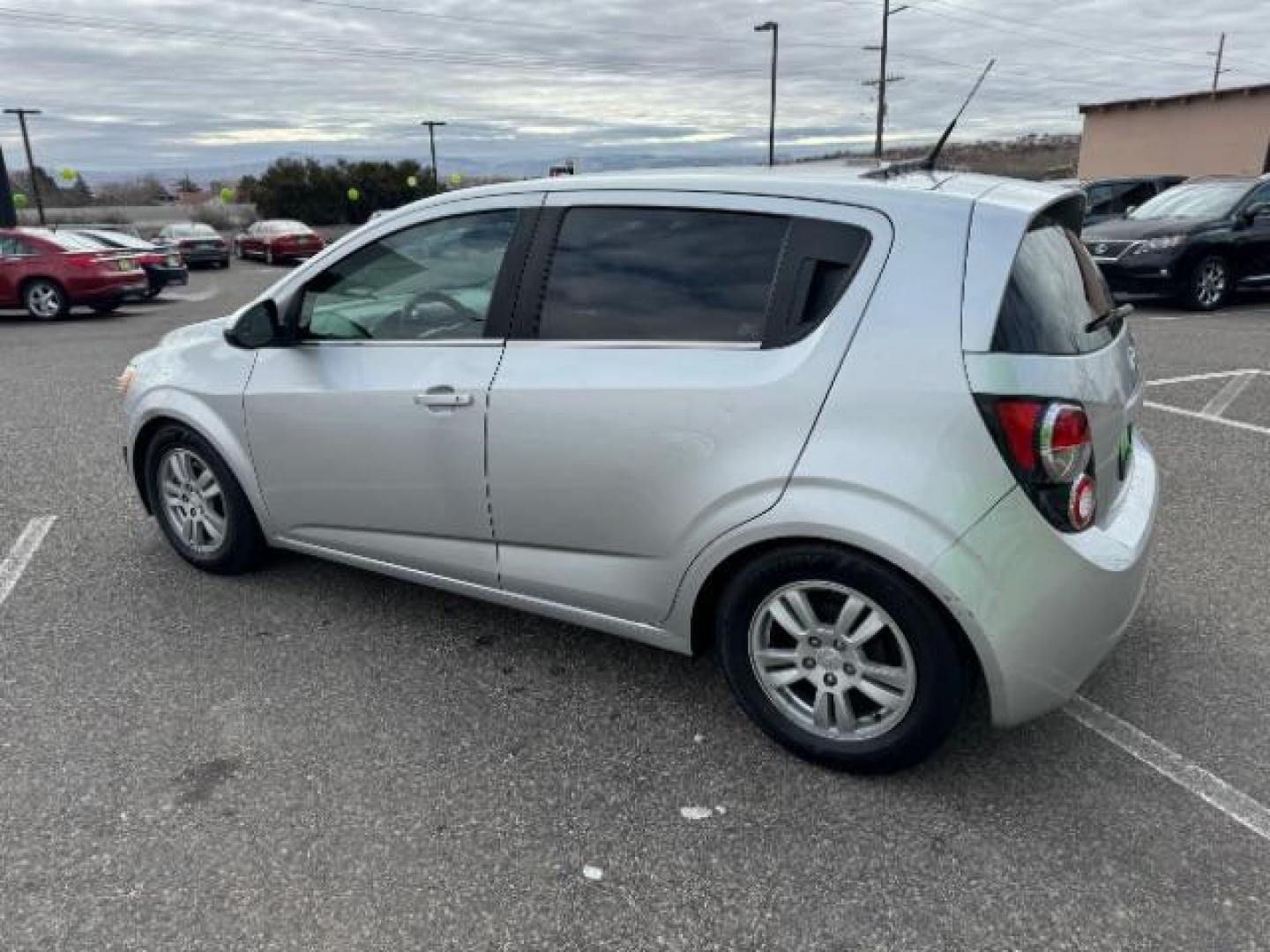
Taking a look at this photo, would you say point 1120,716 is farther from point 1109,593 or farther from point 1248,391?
point 1248,391

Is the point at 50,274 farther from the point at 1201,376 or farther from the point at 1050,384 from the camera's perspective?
the point at 1050,384

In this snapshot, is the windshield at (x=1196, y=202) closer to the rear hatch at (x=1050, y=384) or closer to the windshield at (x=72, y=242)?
the rear hatch at (x=1050, y=384)

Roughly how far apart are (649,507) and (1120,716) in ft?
5.28

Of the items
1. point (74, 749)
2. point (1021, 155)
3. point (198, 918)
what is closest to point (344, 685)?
point (74, 749)

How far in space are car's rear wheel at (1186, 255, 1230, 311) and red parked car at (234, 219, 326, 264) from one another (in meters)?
23.8

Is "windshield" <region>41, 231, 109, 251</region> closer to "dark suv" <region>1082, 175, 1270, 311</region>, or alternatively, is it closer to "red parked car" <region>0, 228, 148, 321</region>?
"red parked car" <region>0, 228, 148, 321</region>

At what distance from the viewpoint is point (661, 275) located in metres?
2.89

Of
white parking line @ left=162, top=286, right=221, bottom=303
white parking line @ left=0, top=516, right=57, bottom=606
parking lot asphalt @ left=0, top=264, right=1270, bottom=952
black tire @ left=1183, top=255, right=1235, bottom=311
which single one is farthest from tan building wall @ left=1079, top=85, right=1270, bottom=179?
white parking line @ left=0, top=516, right=57, bottom=606

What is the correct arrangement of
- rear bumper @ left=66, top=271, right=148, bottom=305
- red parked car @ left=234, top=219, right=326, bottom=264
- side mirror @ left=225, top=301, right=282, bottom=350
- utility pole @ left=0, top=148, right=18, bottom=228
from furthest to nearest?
red parked car @ left=234, top=219, right=326, bottom=264 < utility pole @ left=0, top=148, right=18, bottom=228 < rear bumper @ left=66, top=271, right=148, bottom=305 < side mirror @ left=225, top=301, right=282, bottom=350

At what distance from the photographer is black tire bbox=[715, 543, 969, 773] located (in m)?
2.52

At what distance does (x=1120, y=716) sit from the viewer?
3025 mm

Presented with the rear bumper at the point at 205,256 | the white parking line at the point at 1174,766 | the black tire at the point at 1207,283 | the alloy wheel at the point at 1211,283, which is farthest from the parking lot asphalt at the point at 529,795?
the rear bumper at the point at 205,256

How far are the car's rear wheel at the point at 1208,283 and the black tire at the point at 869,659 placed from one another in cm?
1129

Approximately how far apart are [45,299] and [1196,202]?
16.3 meters
